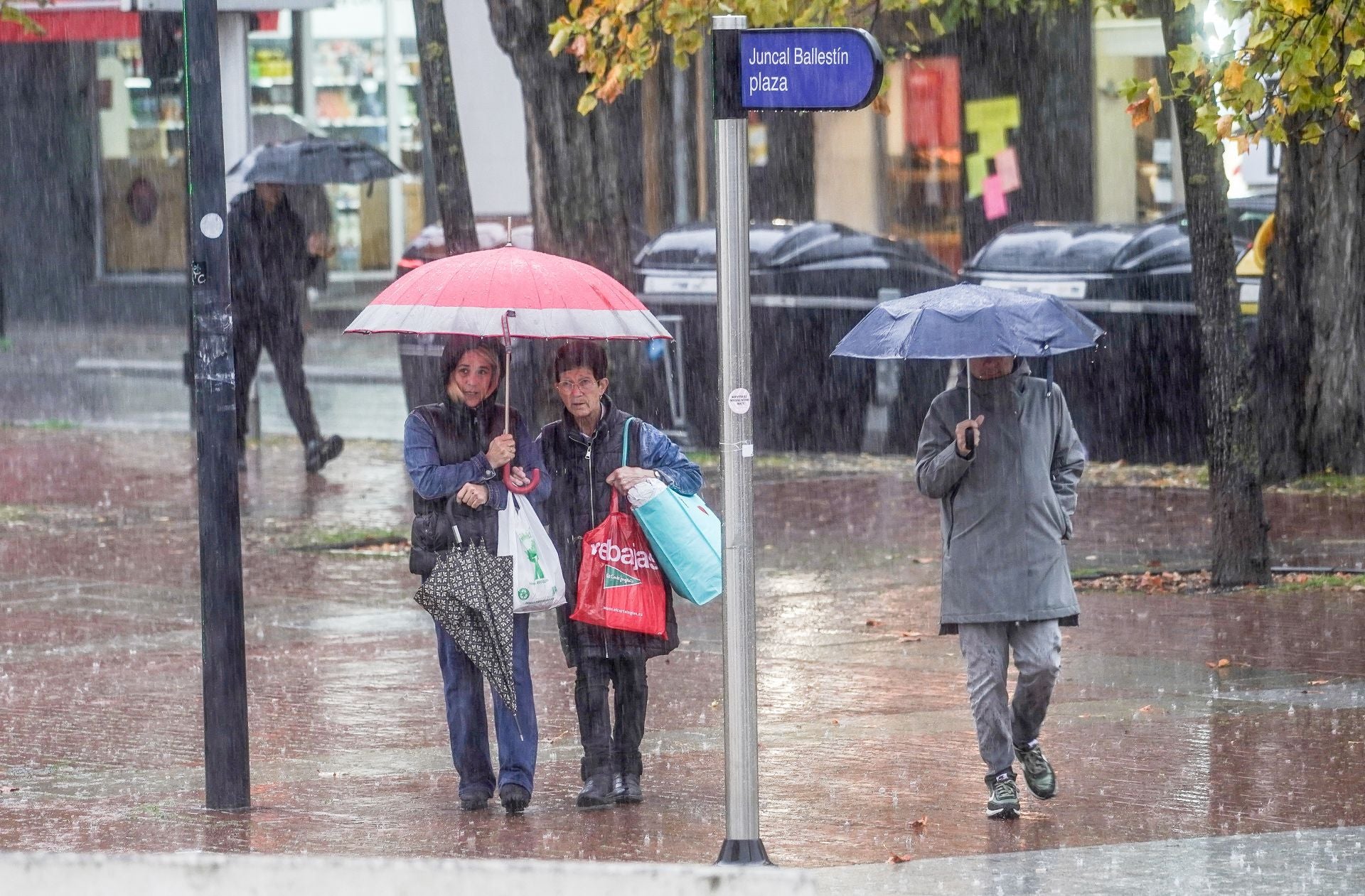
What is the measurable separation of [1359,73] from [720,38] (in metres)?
4.02

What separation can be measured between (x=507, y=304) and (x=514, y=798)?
153cm

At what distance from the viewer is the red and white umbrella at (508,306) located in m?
6.79

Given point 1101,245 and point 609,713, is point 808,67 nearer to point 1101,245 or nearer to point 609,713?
point 609,713

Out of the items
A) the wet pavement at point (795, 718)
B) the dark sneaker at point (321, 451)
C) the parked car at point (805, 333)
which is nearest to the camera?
the wet pavement at point (795, 718)

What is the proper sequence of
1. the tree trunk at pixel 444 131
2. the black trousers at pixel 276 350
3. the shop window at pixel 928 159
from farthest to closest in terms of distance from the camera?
the shop window at pixel 928 159 < the black trousers at pixel 276 350 < the tree trunk at pixel 444 131

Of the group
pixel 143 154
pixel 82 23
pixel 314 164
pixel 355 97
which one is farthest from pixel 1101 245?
pixel 143 154

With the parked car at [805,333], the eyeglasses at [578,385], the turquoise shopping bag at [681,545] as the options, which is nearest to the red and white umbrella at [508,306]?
the eyeglasses at [578,385]

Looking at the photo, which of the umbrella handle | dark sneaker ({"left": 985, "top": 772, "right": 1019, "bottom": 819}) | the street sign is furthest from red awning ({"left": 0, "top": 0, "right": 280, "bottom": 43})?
the street sign

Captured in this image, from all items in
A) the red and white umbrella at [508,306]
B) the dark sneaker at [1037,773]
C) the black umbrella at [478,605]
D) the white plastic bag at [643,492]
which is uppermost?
the red and white umbrella at [508,306]

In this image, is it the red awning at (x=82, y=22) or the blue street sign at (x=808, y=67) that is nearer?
the blue street sign at (x=808, y=67)

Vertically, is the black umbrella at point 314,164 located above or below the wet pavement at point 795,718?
above

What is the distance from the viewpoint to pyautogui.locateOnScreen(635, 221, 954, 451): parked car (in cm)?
1689

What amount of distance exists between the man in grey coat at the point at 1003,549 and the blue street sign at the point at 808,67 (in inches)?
55.0

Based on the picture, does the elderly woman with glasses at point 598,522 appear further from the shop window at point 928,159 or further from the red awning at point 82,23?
the red awning at point 82,23
